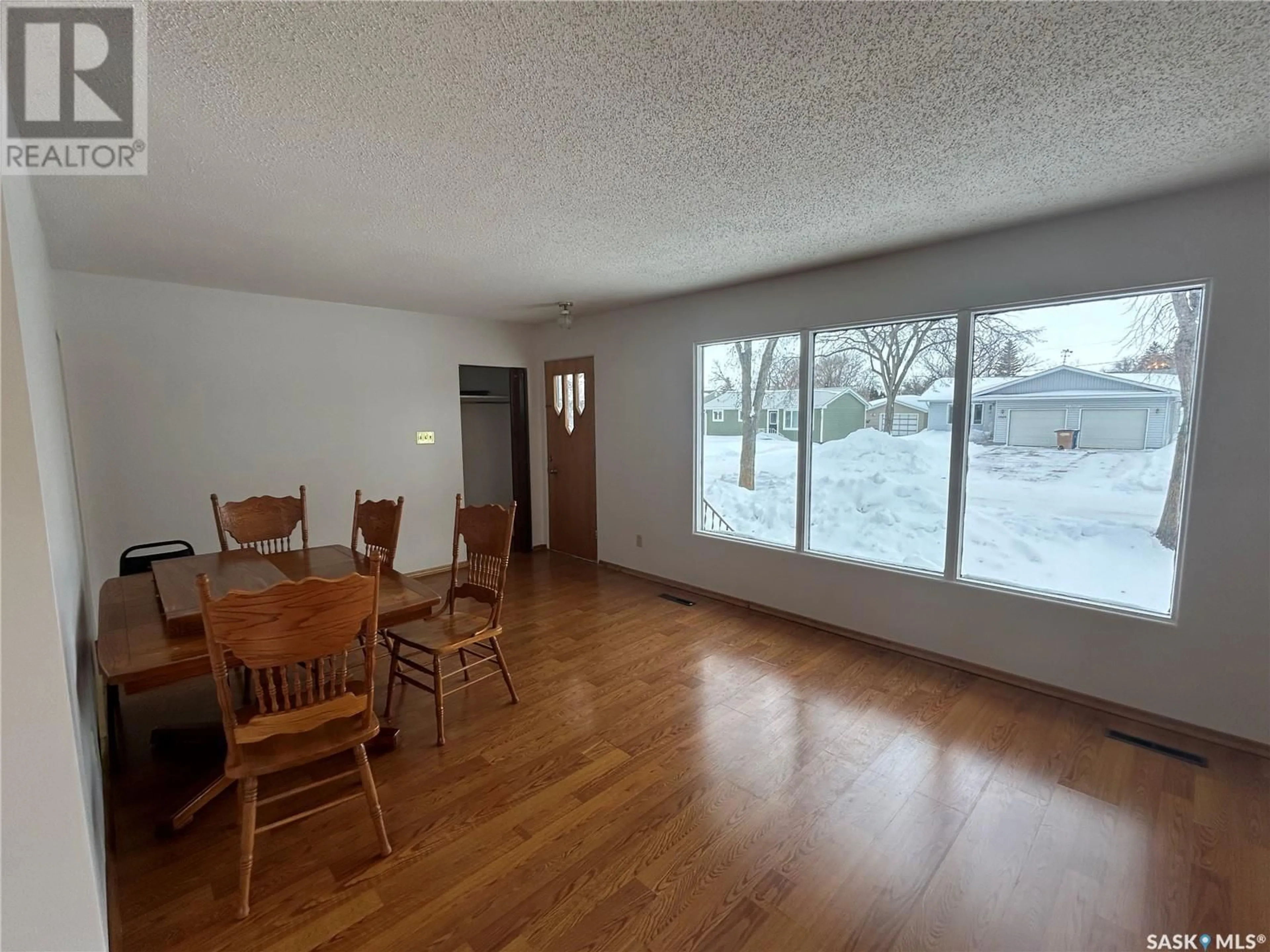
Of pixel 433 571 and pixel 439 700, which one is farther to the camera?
pixel 433 571

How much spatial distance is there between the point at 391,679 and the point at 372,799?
1009mm

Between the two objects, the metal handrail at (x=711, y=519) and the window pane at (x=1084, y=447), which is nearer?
the window pane at (x=1084, y=447)


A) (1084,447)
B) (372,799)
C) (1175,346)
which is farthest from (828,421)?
(372,799)

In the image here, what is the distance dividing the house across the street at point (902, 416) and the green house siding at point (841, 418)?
0.06 m

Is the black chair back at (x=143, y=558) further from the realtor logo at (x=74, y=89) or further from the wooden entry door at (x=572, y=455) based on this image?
the wooden entry door at (x=572, y=455)

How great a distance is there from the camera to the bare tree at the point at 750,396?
417 cm

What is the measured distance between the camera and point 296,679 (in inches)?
72.2

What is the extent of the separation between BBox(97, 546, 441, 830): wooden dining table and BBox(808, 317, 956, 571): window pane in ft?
9.06

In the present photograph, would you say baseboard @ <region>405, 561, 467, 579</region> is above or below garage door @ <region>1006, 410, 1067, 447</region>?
below

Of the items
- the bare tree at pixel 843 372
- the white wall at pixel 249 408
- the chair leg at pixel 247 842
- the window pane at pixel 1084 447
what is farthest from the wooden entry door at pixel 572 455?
the chair leg at pixel 247 842

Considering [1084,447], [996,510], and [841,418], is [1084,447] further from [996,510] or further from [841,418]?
[841,418]

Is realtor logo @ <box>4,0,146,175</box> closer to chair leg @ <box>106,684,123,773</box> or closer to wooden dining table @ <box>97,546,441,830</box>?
wooden dining table @ <box>97,546,441,830</box>

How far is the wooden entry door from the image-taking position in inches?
217

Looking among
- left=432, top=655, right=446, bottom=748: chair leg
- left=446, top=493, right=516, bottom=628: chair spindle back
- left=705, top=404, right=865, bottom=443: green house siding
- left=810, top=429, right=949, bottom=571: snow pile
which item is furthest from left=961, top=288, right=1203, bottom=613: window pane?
left=432, top=655, right=446, bottom=748: chair leg
